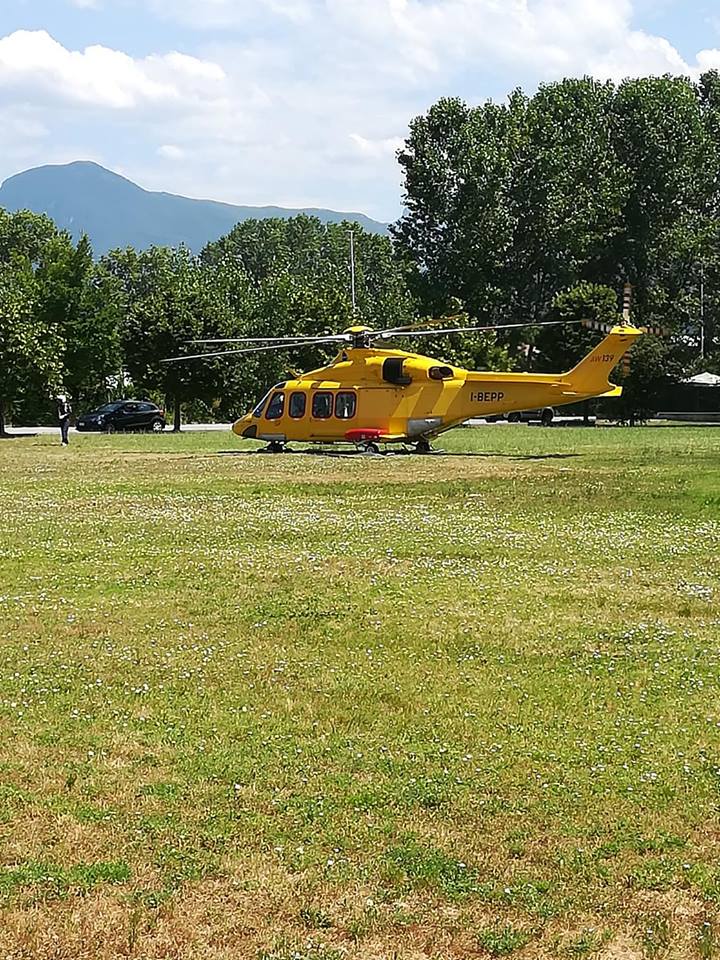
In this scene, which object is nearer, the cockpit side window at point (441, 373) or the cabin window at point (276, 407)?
the cockpit side window at point (441, 373)

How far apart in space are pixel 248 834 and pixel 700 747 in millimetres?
3024

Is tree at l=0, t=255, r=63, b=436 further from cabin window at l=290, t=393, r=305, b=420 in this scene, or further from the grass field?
the grass field

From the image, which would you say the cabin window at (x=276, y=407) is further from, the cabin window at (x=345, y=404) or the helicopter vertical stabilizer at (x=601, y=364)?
the helicopter vertical stabilizer at (x=601, y=364)

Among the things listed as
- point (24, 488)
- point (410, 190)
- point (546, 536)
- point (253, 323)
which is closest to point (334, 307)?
point (253, 323)

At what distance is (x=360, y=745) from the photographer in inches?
285

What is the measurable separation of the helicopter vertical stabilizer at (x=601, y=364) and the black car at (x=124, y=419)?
2939 centimetres

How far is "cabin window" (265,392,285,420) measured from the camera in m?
33.0

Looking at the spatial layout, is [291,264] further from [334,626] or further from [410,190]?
[334,626]

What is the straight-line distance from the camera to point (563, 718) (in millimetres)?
7738

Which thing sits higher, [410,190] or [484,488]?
[410,190]

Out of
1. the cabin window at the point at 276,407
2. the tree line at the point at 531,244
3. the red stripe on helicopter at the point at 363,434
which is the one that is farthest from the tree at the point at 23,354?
the red stripe on helicopter at the point at 363,434

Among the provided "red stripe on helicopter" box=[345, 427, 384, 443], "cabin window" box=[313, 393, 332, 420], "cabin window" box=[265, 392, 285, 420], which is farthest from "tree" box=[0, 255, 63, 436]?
"red stripe on helicopter" box=[345, 427, 384, 443]

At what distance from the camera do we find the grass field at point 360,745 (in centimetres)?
509

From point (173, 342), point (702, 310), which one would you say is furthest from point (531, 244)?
point (173, 342)
